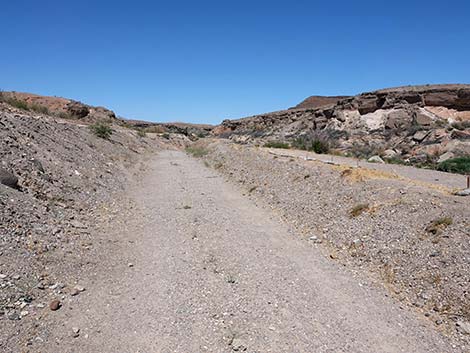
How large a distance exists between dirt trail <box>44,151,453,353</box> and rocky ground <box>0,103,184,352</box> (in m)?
0.43

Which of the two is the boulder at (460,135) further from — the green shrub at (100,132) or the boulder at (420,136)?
the green shrub at (100,132)

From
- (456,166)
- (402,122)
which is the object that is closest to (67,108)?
(402,122)

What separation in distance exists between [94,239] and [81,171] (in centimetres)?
671

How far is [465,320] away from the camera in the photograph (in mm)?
5566

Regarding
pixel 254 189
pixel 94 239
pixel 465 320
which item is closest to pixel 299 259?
pixel 465 320

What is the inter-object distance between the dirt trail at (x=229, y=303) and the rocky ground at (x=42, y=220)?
434mm

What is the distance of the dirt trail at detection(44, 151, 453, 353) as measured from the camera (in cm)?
506

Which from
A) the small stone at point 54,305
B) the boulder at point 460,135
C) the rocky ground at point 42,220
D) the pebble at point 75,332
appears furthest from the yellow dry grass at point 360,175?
the boulder at point 460,135

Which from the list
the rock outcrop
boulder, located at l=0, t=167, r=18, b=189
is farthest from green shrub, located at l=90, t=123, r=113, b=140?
boulder, located at l=0, t=167, r=18, b=189

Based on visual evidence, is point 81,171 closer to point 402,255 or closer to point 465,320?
point 402,255

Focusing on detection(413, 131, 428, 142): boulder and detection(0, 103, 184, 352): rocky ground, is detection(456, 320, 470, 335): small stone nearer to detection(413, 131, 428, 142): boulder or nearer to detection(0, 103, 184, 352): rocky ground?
detection(0, 103, 184, 352): rocky ground

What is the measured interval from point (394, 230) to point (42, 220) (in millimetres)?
7736

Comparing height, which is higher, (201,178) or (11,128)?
(11,128)

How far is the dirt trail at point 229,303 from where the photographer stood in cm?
506
